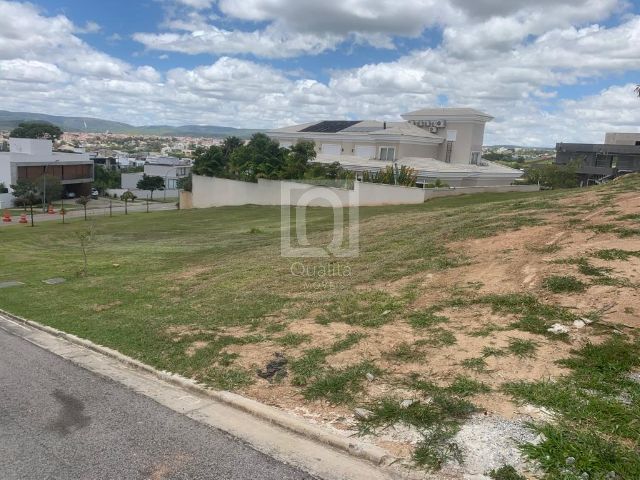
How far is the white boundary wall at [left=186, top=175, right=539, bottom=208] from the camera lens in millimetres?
27906

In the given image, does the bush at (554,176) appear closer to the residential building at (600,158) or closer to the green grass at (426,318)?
the residential building at (600,158)

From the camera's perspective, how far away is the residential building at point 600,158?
57150 millimetres

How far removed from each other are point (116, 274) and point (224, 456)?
39.5 feet

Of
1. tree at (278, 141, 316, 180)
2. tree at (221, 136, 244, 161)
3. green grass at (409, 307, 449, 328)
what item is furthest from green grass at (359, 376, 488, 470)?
tree at (221, 136, 244, 161)

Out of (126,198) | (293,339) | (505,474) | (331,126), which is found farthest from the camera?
(126,198)

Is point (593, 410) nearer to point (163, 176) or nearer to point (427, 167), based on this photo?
point (427, 167)

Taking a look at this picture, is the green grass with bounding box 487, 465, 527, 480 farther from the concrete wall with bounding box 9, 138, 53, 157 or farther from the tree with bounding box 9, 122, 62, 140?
the tree with bounding box 9, 122, 62, 140

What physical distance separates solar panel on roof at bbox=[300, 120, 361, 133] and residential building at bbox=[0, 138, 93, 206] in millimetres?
40232

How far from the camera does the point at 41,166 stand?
68.9 meters

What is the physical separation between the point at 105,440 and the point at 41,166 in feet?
247

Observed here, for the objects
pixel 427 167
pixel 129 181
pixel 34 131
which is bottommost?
pixel 129 181

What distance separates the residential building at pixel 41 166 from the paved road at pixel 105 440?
6604 cm

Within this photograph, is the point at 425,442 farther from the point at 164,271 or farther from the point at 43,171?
the point at 43,171
